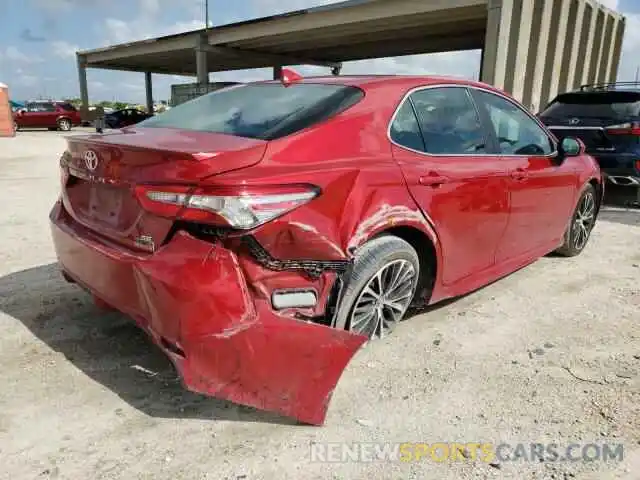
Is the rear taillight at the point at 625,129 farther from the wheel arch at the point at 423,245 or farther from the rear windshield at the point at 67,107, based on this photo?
the rear windshield at the point at 67,107

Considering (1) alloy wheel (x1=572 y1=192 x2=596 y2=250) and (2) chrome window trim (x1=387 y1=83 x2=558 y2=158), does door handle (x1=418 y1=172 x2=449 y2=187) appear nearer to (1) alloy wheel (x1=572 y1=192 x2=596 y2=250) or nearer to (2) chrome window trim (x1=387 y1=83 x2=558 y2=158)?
(2) chrome window trim (x1=387 y1=83 x2=558 y2=158)

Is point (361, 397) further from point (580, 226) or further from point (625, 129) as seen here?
point (625, 129)

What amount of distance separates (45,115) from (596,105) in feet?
92.4

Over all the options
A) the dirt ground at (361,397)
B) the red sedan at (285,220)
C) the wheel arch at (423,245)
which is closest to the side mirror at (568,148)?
the red sedan at (285,220)

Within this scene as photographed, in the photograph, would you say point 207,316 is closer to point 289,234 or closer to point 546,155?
point 289,234

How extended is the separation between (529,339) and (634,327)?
30.9 inches

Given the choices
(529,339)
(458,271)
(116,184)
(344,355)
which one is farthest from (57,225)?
(529,339)

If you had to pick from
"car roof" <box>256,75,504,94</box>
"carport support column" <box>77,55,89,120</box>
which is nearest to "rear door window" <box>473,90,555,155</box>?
"car roof" <box>256,75,504,94</box>

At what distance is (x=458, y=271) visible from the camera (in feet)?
10.5

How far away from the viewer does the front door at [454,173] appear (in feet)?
9.27

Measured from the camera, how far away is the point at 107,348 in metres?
2.91

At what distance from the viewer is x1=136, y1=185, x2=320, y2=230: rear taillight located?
2.07 m

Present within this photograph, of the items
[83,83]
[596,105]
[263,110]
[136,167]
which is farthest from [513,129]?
[83,83]

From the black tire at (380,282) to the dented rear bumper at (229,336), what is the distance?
0.29 m
